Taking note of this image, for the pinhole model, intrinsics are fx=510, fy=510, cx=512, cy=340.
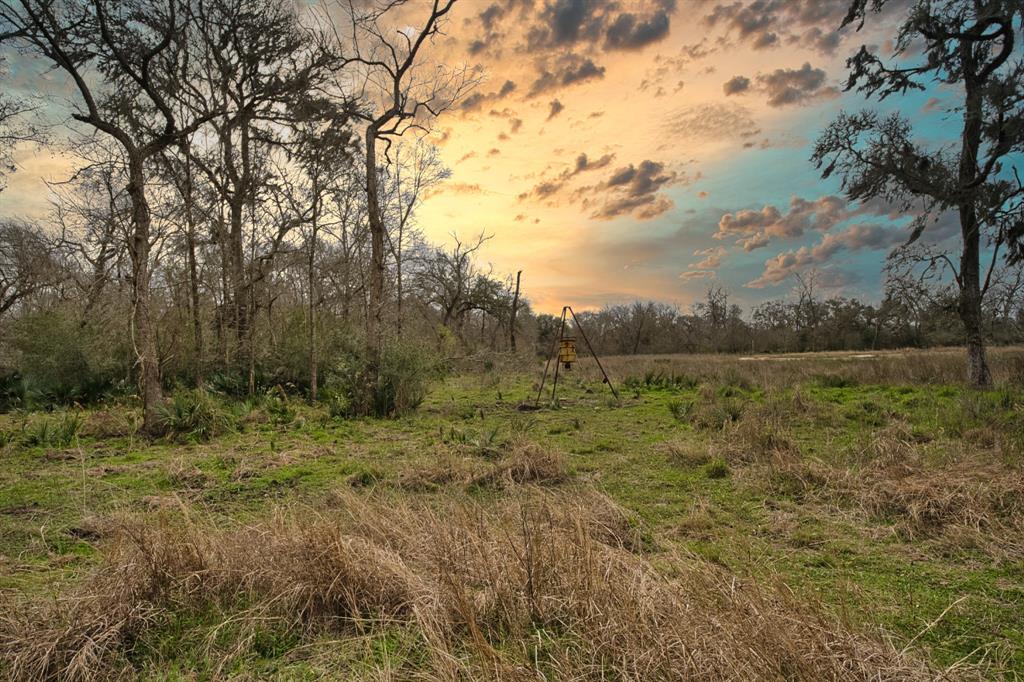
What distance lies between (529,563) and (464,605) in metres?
0.47

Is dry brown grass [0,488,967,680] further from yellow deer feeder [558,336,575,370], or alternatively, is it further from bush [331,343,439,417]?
yellow deer feeder [558,336,575,370]

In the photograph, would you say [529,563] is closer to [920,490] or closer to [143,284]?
[920,490]

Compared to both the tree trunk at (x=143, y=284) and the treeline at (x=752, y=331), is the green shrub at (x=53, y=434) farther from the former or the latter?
the treeline at (x=752, y=331)

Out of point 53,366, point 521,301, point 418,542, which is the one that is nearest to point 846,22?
point 418,542

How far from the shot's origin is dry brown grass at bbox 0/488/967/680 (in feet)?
7.09

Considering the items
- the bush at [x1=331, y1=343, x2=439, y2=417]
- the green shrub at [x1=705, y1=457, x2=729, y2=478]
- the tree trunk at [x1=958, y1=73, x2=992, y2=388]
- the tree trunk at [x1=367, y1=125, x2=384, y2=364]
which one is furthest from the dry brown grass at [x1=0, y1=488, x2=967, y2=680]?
the tree trunk at [x1=958, y1=73, x2=992, y2=388]

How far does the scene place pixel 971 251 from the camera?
14102mm

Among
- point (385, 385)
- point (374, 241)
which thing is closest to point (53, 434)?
point (385, 385)

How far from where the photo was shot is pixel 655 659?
7.09 ft

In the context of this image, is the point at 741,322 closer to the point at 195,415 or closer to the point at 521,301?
the point at 521,301

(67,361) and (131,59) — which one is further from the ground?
(131,59)

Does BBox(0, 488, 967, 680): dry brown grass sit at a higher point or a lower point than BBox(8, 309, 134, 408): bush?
lower

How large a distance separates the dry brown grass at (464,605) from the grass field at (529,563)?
0.01 metres

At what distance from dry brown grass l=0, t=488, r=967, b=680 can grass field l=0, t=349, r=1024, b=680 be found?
0.01m
